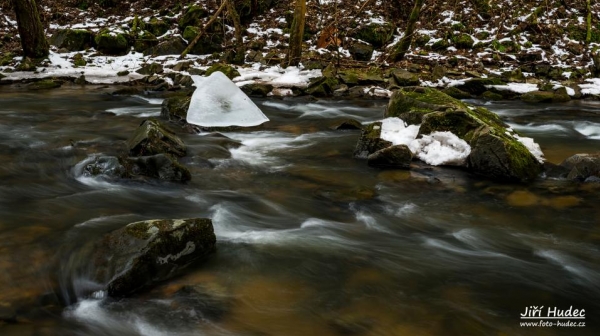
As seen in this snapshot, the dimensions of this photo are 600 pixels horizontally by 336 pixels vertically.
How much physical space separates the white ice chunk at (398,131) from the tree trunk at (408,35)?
7999mm

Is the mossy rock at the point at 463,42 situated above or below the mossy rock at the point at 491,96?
above

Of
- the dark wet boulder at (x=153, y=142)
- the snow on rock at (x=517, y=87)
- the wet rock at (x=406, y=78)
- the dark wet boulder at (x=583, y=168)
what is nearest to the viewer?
the dark wet boulder at (x=583, y=168)

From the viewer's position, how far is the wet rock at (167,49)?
1584 centimetres

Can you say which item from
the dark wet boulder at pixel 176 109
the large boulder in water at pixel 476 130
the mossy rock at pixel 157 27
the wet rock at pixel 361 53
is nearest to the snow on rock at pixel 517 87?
the wet rock at pixel 361 53

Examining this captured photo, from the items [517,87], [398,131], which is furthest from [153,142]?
[517,87]

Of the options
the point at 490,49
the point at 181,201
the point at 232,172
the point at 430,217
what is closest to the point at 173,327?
the point at 181,201

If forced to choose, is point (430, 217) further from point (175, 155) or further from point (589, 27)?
point (589, 27)

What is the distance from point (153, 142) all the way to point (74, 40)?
12516 millimetres

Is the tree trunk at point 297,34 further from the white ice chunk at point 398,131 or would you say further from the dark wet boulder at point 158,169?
the dark wet boulder at point 158,169

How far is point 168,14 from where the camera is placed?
1944cm

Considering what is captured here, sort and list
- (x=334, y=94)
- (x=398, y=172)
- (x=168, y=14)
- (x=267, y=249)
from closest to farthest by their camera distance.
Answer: (x=267, y=249), (x=398, y=172), (x=334, y=94), (x=168, y=14)

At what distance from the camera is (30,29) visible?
13758 millimetres

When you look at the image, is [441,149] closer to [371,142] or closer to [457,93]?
[371,142]

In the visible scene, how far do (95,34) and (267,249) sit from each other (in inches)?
613
